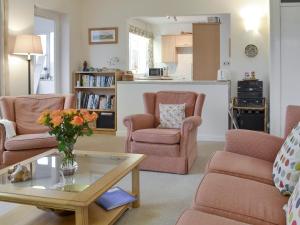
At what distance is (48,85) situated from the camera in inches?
258

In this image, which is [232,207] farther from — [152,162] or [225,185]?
[152,162]

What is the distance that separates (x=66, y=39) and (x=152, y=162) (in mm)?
3375

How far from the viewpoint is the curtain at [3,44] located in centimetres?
485

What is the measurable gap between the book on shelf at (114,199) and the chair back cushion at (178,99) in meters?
1.85

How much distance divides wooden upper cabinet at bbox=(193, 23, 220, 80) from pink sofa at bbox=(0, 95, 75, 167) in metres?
3.41

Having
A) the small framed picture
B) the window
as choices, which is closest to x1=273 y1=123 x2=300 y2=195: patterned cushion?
the small framed picture

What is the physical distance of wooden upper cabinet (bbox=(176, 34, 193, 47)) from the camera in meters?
9.34

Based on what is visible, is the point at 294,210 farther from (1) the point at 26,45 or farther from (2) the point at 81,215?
(1) the point at 26,45

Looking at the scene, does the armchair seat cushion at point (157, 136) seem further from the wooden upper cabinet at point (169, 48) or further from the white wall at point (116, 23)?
the wooden upper cabinet at point (169, 48)

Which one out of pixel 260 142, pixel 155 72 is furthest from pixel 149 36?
pixel 260 142

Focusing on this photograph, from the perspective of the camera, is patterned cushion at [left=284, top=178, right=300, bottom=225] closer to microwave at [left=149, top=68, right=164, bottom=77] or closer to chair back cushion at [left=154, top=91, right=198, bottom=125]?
chair back cushion at [left=154, top=91, right=198, bottom=125]

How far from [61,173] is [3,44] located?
2.98 m

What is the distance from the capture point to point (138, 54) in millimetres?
9164

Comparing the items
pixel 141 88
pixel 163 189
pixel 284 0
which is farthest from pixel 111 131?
pixel 284 0
